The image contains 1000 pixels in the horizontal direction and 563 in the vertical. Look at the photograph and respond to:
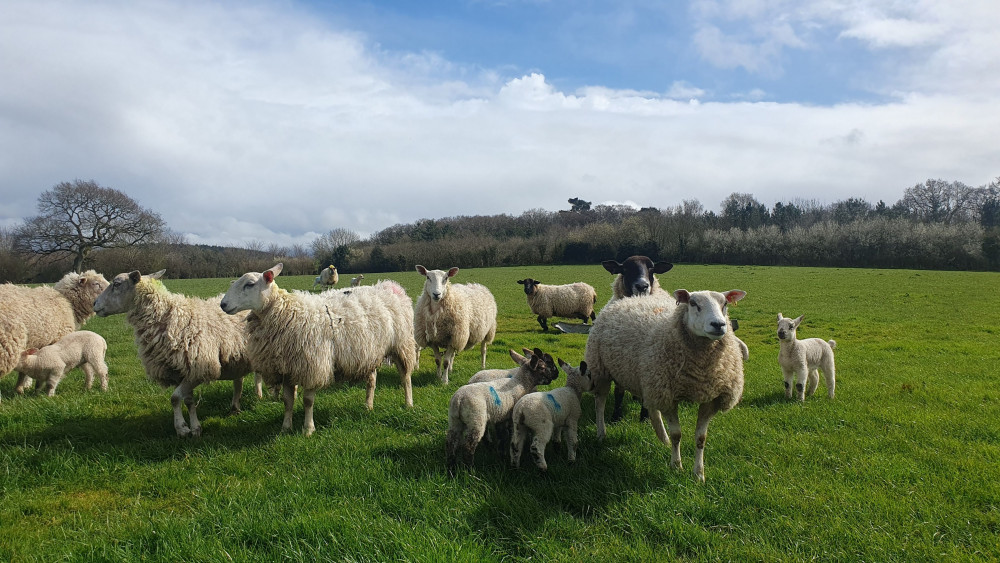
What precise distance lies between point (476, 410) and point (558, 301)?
1477 centimetres

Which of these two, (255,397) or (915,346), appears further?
(915,346)

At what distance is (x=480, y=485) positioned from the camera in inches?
170

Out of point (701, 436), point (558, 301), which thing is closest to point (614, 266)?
point (701, 436)

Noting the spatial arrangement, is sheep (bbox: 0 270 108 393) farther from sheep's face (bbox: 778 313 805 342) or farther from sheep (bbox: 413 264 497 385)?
sheep's face (bbox: 778 313 805 342)

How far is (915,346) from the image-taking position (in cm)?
1231

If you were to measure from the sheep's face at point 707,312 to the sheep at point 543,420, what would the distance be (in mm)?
1518

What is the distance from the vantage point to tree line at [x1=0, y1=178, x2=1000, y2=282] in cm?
4500

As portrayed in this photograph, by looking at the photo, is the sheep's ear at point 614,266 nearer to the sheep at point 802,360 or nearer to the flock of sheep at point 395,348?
the flock of sheep at point 395,348

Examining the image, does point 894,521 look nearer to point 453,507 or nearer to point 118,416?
point 453,507

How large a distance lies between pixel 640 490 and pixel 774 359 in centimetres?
864

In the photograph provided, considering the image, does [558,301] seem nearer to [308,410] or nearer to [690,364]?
[308,410]

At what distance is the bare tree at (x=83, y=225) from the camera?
44094 mm

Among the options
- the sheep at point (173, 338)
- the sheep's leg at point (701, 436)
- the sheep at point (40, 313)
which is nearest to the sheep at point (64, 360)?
the sheep at point (40, 313)

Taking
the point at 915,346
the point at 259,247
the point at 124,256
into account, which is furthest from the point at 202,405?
the point at 259,247
